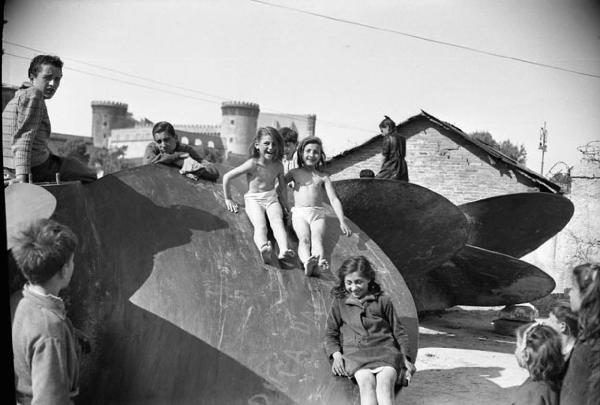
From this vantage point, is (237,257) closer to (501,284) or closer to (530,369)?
(530,369)

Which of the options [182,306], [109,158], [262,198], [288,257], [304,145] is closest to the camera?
[182,306]

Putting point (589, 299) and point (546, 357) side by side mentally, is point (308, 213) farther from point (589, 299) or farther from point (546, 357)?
point (589, 299)

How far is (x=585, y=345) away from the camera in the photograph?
2.87 meters

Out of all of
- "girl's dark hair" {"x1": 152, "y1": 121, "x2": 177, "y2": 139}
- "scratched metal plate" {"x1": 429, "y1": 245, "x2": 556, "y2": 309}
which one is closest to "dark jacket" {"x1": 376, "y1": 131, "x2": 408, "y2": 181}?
"scratched metal plate" {"x1": 429, "y1": 245, "x2": 556, "y2": 309}

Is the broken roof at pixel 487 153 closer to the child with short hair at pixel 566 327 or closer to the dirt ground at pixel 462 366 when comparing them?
the dirt ground at pixel 462 366

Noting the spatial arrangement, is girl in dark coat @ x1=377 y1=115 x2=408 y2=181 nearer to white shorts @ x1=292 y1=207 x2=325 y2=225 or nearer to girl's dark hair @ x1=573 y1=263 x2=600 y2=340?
white shorts @ x1=292 y1=207 x2=325 y2=225

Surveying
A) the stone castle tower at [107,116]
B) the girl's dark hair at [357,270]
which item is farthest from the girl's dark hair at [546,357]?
the stone castle tower at [107,116]

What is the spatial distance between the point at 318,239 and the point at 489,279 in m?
4.46

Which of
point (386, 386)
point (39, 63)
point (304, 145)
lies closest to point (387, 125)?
point (304, 145)

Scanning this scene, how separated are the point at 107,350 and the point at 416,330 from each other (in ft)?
6.69

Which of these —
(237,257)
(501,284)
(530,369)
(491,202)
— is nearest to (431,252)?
(491,202)

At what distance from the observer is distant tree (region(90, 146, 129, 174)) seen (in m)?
55.8

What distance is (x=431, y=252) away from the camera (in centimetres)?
688

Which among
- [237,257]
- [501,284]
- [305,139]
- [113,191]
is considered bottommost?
[501,284]
